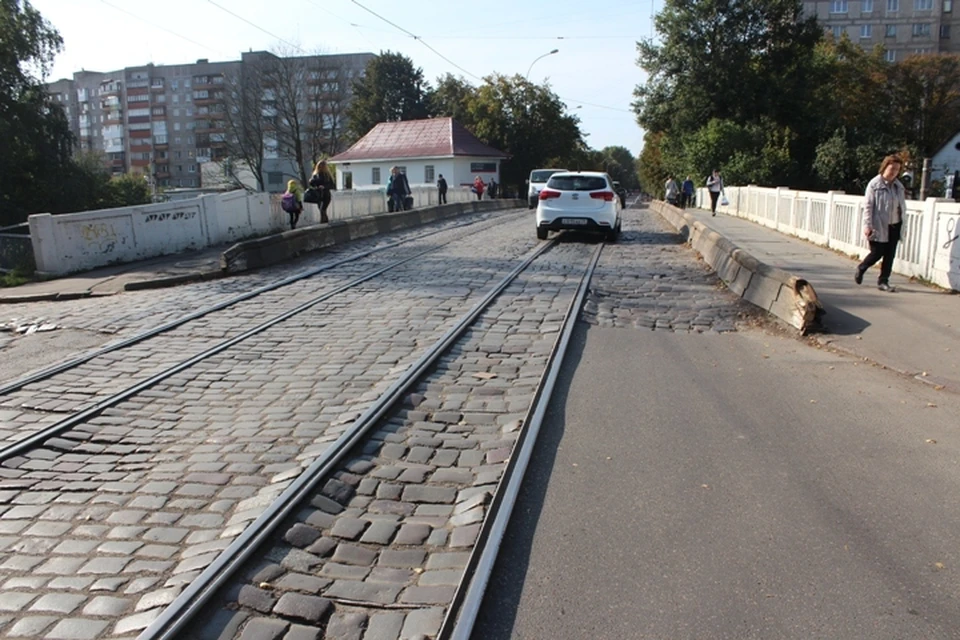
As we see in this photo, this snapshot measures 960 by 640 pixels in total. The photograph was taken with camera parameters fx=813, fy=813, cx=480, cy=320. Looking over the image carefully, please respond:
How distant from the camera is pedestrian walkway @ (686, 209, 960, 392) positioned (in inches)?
294

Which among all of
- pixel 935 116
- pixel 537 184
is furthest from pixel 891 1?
pixel 537 184

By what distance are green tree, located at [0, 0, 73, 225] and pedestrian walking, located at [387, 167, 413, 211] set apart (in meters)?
12.0

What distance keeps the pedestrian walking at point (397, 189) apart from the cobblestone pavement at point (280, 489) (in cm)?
2015

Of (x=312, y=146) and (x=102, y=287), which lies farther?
(x=312, y=146)

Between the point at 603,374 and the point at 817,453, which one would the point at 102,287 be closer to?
the point at 603,374

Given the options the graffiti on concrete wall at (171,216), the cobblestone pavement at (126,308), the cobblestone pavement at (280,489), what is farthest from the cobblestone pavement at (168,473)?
the graffiti on concrete wall at (171,216)

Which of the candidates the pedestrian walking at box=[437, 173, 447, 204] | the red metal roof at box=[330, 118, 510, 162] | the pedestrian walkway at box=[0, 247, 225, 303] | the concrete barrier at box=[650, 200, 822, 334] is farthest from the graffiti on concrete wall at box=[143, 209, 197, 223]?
the red metal roof at box=[330, 118, 510, 162]

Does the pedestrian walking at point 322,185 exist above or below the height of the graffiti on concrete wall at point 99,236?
above

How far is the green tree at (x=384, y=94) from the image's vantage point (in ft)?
279

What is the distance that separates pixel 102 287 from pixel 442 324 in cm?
A: 660

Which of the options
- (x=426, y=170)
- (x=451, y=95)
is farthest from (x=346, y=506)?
(x=451, y=95)

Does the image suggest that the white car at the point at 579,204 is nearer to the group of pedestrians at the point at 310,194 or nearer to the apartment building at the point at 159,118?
the group of pedestrians at the point at 310,194

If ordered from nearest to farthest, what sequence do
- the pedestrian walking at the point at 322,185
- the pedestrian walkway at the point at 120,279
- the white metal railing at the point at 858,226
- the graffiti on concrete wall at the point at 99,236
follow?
the white metal railing at the point at 858,226
the pedestrian walkway at the point at 120,279
the graffiti on concrete wall at the point at 99,236
the pedestrian walking at the point at 322,185

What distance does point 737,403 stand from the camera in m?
6.40
